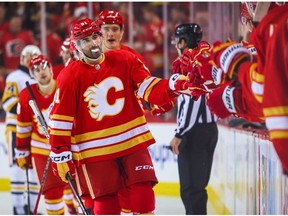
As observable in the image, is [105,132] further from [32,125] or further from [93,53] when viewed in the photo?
[32,125]

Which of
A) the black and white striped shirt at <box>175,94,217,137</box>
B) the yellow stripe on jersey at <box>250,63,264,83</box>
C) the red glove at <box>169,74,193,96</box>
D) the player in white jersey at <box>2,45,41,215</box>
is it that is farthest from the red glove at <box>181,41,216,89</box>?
the player in white jersey at <box>2,45,41,215</box>

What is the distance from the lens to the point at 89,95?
310cm

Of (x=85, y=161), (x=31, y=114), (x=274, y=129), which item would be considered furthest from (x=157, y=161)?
(x=274, y=129)

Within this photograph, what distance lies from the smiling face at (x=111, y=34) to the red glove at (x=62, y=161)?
779 millimetres

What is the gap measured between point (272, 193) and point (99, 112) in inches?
31.3

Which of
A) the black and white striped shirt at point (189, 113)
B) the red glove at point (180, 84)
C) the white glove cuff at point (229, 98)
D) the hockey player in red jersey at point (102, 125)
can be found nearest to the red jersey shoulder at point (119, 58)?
the hockey player in red jersey at point (102, 125)

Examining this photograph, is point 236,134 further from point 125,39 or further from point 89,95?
point 125,39

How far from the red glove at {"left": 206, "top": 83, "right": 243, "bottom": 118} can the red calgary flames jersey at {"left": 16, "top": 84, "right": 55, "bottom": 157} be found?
196 cm

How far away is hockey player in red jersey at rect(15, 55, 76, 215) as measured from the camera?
4164 mm

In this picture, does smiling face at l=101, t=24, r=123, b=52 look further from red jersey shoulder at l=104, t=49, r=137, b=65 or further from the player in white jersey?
the player in white jersey

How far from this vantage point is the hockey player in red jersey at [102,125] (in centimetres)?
310

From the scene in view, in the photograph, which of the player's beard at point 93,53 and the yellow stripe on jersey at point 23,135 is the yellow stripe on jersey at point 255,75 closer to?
the player's beard at point 93,53

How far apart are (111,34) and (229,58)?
161cm

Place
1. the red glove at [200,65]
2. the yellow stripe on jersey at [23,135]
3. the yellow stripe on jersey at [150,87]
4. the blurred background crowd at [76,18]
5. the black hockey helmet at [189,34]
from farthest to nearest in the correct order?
the blurred background crowd at [76,18] < the yellow stripe on jersey at [23,135] < the black hockey helmet at [189,34] < the yellow stripe on jersey at [150,87] < the red glove at [200,65]
